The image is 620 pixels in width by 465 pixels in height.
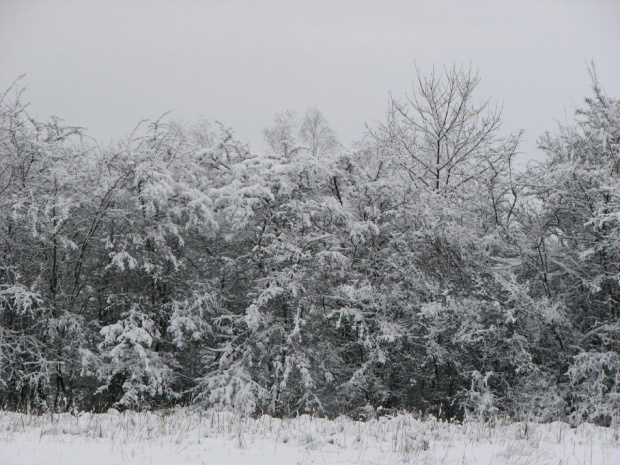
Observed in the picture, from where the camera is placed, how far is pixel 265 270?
523 inches

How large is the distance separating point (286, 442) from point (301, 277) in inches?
265

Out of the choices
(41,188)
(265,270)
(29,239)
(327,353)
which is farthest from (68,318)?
(327,353)

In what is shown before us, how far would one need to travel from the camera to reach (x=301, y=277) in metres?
12.8

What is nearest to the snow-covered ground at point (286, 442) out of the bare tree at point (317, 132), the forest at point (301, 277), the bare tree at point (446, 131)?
the forest at point (301, 277)

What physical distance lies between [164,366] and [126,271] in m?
2.65

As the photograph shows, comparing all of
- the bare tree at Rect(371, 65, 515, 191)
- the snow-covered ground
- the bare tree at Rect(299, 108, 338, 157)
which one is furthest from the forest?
the bare tree at Rect(299, 108, 338, 157)

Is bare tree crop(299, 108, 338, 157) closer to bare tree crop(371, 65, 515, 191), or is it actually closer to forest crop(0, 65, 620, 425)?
bare tree crop(371, 65, 515, 191)

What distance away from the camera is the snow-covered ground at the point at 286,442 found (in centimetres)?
527

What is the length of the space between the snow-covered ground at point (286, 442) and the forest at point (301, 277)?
15.2 feet

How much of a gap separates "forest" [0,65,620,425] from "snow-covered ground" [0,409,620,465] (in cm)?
462

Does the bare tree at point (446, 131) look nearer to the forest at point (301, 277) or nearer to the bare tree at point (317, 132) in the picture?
the forest at point (301, 277)

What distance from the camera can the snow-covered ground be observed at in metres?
5.27

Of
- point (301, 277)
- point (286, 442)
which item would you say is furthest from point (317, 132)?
point (286, 442)

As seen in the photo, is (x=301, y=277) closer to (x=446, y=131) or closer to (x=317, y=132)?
(x=446, y=131)
